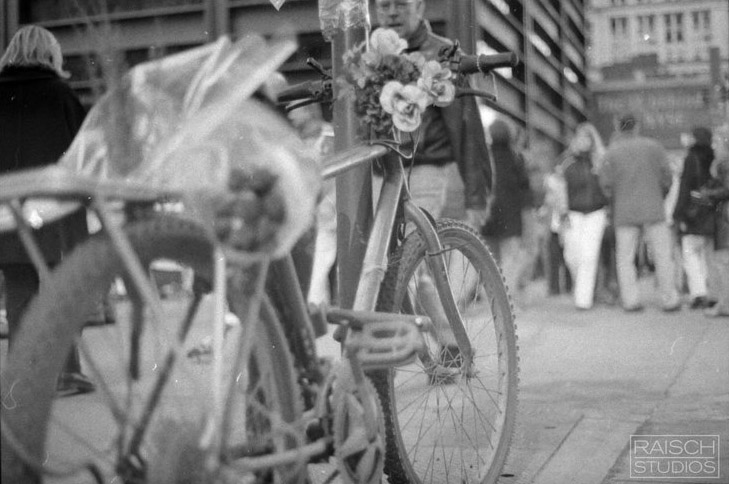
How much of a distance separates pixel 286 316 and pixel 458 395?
104 centimetres

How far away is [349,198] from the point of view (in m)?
3.72

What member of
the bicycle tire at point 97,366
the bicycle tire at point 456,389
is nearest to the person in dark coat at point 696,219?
the bicycle tire at point 456,389

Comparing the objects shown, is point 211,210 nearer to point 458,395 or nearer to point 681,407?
point 458,395

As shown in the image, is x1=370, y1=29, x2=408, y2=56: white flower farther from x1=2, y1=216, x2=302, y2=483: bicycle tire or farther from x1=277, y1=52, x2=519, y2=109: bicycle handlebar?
x1=2, y1=216, x2=302, y2=483: bicycle tire

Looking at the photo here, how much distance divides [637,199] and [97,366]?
811cm

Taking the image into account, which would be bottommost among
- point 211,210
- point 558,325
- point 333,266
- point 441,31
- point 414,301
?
point 558,325

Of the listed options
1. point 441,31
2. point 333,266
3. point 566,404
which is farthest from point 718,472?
point 333,266

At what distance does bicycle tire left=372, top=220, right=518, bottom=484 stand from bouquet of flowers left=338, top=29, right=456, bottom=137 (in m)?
0.34

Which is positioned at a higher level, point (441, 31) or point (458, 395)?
point (441, 31)

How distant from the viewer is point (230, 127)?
2074 mm

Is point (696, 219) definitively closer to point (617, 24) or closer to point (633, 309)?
point (633, 309)

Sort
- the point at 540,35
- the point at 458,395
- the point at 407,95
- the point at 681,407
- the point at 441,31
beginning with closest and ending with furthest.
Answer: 1. the point at 407,95
2. the point at 458,395
3. the point at 681,407
4. the point at 441,31
5. the point at 540,35

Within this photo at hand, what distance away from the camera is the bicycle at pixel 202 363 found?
1.73 metres

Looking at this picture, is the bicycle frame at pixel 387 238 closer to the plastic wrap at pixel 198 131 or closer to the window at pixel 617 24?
the plastic wrap at pixel 198 131
